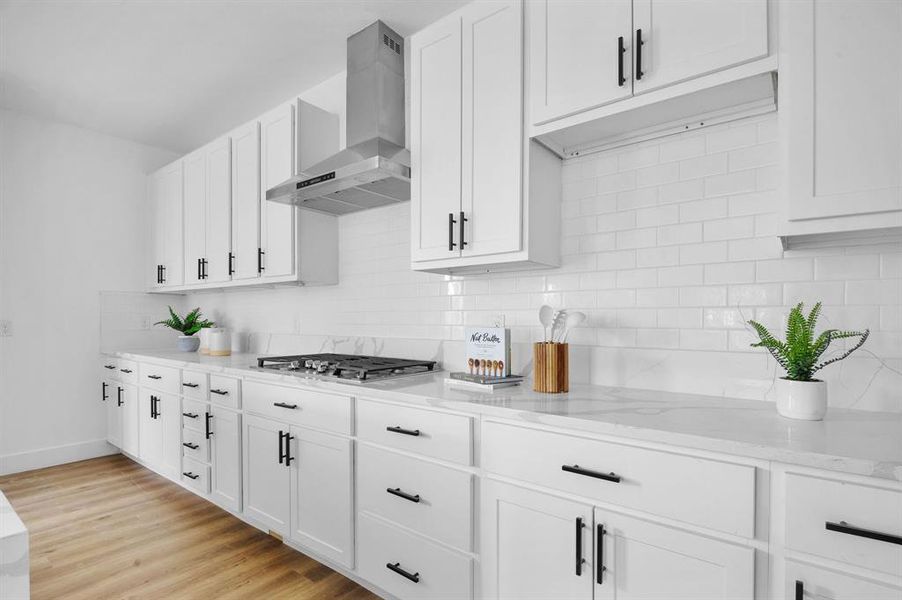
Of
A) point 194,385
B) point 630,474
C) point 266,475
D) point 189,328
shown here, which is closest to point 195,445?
point 194,385

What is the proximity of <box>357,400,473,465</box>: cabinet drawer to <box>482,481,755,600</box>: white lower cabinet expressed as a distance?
0.58 feet

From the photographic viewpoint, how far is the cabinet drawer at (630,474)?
1.24m

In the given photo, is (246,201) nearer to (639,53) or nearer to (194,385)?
(194,385)

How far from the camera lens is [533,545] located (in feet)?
5.24

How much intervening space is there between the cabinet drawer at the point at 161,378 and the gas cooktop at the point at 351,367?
1.01 m

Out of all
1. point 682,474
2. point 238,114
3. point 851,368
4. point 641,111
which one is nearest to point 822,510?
point 682,474

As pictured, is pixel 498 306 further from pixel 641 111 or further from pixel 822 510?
pixel 822 510

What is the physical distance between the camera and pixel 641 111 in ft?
5.81

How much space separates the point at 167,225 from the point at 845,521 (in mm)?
4836

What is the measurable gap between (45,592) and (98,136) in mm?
3710

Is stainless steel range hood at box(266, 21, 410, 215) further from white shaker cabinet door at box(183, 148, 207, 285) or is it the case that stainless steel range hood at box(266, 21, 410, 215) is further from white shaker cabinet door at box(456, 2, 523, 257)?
white shaker cabinet door at box(183, 148, 207, 285)

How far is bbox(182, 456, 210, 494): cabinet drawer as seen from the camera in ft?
10.0

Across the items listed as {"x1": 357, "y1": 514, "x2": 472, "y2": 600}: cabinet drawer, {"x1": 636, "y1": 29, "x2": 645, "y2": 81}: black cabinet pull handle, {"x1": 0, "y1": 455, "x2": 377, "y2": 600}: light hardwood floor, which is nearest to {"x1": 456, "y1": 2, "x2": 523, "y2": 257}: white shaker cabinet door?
{"x1": 636, "y1": 29, "x2": 645, "y2": 81}: black cabinet pull handle

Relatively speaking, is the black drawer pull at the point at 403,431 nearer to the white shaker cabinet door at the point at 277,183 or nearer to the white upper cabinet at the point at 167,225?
the white shaker cabinet door at the point at 277,183
